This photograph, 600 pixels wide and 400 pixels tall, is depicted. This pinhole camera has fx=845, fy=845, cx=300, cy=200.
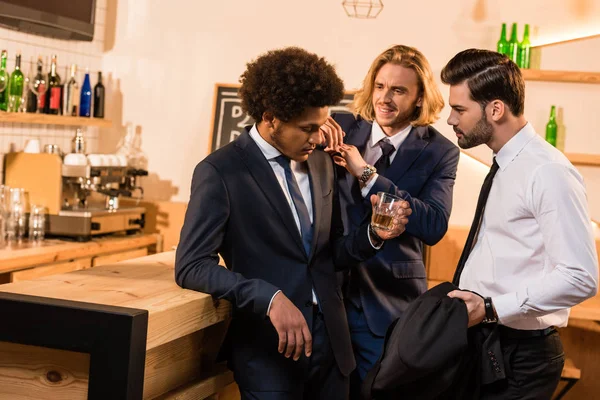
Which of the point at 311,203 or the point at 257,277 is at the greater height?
the point at 311,203

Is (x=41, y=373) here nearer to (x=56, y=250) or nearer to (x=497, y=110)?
(x=497, y=110)

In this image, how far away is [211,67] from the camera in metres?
5.38

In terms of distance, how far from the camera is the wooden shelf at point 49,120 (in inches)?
177

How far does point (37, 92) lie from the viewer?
480cm

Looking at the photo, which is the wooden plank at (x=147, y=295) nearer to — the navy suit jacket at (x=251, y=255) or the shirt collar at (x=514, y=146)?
the navy suit jacket at (x=251, y=255)

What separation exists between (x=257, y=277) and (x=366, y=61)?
3097mm

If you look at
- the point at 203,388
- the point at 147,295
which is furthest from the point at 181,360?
the point at 147,295

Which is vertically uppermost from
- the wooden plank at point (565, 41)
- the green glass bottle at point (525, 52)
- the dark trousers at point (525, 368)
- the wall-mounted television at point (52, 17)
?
the wooden plank at point (565, 41)

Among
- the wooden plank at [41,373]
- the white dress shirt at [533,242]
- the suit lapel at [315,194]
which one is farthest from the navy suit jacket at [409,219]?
the wooden plank at [41,373]

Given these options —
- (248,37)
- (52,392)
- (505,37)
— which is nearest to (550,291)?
(52,392)

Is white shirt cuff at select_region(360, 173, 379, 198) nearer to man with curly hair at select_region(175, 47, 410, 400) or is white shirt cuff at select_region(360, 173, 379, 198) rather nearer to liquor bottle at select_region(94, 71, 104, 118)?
man with curly hair at select_region(175, 47, 410, 400)

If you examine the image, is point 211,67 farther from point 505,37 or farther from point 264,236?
point 264,236

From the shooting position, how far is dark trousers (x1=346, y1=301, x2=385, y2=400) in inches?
110

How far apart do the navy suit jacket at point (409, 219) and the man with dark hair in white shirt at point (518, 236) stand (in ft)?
1.26
